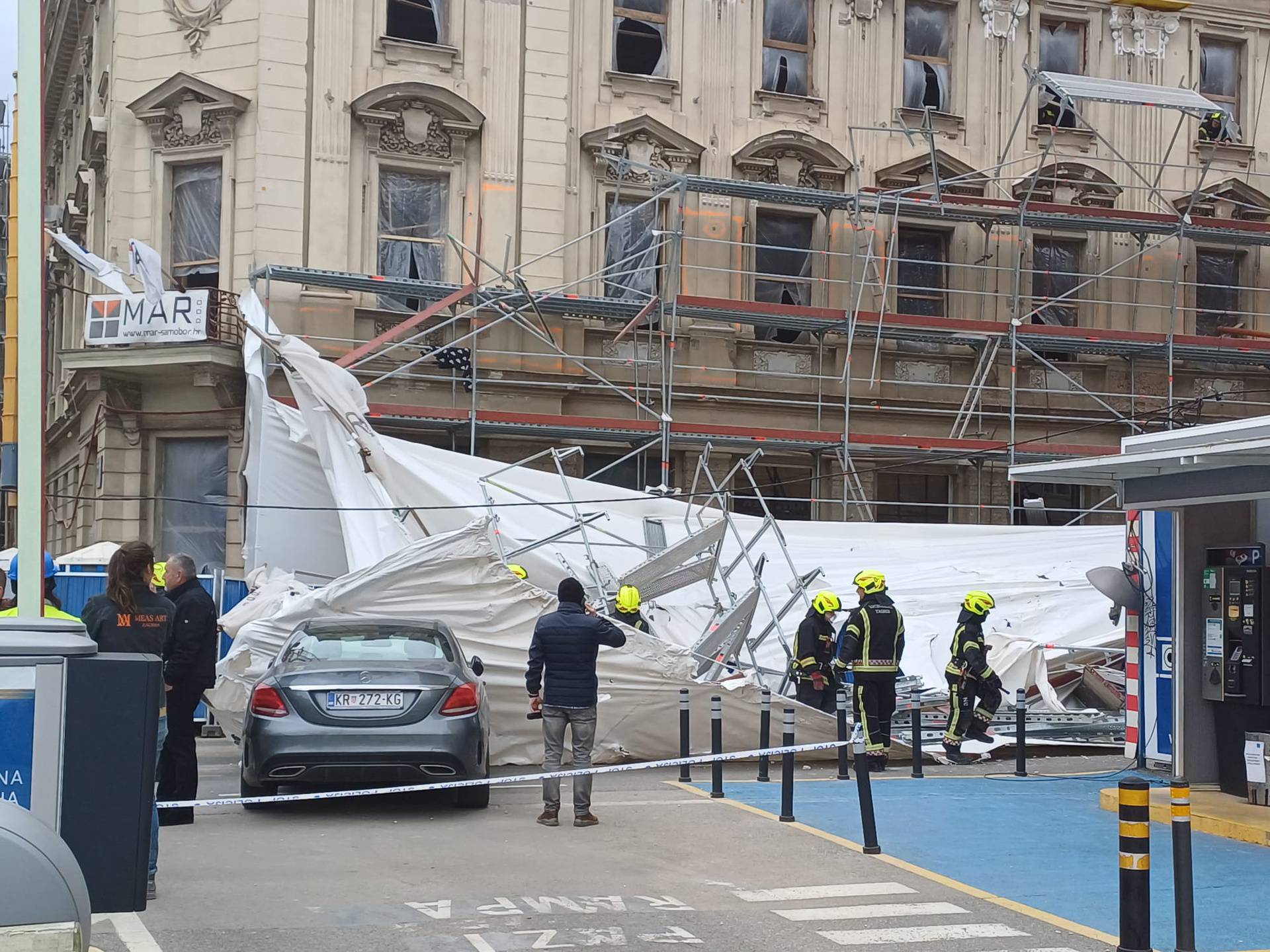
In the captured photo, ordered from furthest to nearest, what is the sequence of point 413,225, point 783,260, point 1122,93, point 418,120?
point 783,260, point 413,225, point 418,120, point 1122,93

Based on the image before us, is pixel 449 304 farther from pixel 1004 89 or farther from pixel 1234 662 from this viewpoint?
pixel 1234 662

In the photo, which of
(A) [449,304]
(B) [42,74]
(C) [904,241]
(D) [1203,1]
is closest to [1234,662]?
(B) [42,74]

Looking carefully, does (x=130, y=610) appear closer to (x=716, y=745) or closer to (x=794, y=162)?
(x=716, y=745)

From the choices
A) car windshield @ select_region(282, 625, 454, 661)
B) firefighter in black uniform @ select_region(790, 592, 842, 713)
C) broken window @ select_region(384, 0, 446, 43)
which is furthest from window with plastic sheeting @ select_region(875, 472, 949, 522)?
car windshield @ select_region(282, 625, 454, 661)

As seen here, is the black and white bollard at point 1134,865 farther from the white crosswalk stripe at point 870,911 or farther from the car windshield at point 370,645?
the car windshield at point 370,645

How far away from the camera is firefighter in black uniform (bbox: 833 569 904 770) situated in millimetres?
13148

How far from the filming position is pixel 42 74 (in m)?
5.54

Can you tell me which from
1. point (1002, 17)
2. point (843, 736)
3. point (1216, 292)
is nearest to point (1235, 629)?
point (843, 736)

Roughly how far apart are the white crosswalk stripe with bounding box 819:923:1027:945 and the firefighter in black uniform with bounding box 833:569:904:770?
5.29 metres

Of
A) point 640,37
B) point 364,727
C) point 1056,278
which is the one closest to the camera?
point 364,727

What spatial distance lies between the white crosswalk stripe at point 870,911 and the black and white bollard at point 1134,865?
1497mm

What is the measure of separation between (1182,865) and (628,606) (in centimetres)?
840

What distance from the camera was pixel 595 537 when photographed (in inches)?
701

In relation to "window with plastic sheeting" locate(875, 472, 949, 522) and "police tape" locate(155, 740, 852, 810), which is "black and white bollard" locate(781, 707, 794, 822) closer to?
"police tape" locate(155, 740, 852, 810)
